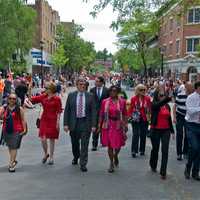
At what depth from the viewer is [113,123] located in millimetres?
9664

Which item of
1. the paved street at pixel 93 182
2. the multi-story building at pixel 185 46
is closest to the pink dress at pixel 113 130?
the paved street at pixel 93 182

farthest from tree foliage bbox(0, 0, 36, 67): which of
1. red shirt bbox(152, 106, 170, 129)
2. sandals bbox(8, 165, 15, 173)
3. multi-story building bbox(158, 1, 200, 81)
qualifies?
red shirt bbox(152, 106, 170, 129)

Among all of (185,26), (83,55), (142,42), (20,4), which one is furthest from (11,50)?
(83,55)

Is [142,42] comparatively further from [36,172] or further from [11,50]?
[36,172]

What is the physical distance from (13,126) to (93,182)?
207 centimetres

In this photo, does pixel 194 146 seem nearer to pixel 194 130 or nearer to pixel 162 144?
pixel 194 130

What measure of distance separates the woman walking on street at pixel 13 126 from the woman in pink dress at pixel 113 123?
1.52 meters

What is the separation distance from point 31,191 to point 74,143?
2372 millimetres

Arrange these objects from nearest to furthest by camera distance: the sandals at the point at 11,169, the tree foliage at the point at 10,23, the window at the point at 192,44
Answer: the sandals at the point at 11,169
the tree foliage at the point at 10,23
the window at the point at 192,44

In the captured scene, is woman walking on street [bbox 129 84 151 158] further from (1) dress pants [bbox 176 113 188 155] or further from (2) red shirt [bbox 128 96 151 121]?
(1) dress pants [bbox 176 113 188 155]

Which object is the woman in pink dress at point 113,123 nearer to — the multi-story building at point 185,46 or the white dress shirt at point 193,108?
the white dress shirt at point 193,108

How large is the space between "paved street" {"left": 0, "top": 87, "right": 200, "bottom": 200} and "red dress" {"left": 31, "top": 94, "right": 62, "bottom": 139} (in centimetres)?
63

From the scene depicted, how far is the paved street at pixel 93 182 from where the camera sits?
756 centimetres

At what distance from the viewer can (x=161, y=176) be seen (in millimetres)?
9008
